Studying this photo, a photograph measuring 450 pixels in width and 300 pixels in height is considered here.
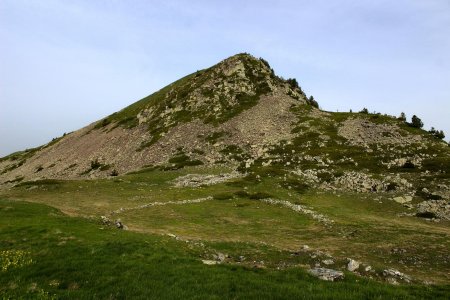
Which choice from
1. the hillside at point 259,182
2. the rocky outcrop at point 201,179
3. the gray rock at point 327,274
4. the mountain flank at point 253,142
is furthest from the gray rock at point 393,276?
the rocky outcrop at point 201,179

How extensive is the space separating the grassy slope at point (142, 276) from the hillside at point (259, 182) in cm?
60

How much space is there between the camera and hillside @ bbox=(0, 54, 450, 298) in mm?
30953

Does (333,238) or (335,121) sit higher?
(335,121)

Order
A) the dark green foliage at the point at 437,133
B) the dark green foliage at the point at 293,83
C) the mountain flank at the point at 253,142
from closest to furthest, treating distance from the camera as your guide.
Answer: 1. the mountain flank at the point at 253,142
2. the dark green foliage at the point at 437,133
3. the dark green foliage at the point at 293,83

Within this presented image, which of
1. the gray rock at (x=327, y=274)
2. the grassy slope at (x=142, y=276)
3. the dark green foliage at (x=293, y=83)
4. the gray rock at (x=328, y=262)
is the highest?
the dark green foliage at (x=293, y=83)

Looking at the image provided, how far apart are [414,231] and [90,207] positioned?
37306mm

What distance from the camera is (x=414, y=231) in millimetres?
39656

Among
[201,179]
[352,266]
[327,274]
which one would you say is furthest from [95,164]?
[327,274]

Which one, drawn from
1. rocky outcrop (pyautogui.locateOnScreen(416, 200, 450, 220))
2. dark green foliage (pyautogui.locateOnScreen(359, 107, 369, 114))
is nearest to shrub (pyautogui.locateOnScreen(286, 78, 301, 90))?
dark green foliage (pyautogui.locateOnScreen(359, 107, 369, 114))

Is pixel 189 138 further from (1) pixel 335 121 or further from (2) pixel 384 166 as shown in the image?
(2) pixel 384 166

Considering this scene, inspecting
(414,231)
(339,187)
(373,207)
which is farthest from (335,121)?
(414,231)

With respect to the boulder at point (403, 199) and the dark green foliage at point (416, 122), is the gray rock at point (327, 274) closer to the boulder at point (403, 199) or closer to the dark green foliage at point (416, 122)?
the boulder at point (403, 199)

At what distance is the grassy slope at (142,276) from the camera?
60.8 feet

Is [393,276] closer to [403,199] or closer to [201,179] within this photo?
[403,199]
